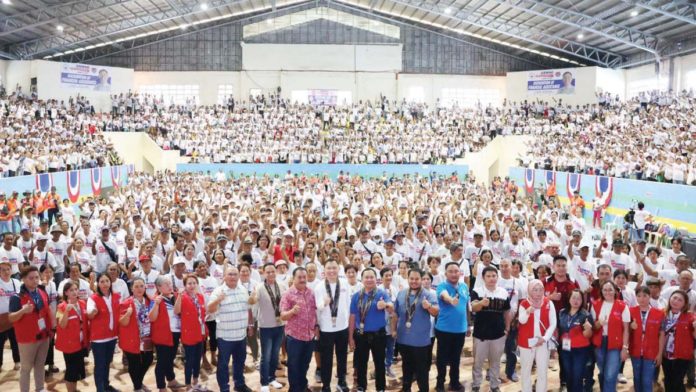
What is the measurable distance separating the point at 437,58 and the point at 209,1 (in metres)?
14.8

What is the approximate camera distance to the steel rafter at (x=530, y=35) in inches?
1261

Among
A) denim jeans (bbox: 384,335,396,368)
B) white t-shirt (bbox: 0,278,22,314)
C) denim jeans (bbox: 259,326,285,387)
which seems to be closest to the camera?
denim jeans (bbox: 259,326,285,387)

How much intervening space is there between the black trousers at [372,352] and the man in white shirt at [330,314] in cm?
19

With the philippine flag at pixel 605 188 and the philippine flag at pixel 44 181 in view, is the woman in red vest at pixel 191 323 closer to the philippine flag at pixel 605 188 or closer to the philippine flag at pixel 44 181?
the philippine flag at pixel 44 181

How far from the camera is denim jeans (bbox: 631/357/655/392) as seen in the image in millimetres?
6246

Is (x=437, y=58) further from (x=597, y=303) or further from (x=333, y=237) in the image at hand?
(x=597, y=303)

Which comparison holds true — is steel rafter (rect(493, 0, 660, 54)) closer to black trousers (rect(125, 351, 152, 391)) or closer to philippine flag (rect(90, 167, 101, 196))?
philippine flag (rect(90, 167, 101, 196))

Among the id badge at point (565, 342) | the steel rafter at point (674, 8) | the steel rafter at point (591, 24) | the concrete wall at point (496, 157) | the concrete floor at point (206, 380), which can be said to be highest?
the steel rafter at point (591, 24)

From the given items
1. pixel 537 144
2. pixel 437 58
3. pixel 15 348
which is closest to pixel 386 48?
pixel 437 58

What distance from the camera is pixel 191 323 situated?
21.7ft

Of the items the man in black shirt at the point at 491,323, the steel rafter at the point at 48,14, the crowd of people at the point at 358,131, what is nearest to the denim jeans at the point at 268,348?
the man in black shirt at the point at 491,323

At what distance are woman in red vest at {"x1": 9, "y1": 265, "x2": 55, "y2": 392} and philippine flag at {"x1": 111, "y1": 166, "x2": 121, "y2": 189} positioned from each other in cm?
1898

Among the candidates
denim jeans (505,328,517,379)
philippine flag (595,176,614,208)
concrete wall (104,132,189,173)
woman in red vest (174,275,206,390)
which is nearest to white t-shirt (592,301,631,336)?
denim jeans (505,328,517,379)

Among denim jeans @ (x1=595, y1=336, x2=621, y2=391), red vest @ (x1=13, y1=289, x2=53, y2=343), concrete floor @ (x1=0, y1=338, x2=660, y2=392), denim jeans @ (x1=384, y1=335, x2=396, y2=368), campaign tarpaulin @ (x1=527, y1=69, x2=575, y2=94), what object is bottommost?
concrete floor @ (x1=0, y1=338, x2=660, y2=392)
